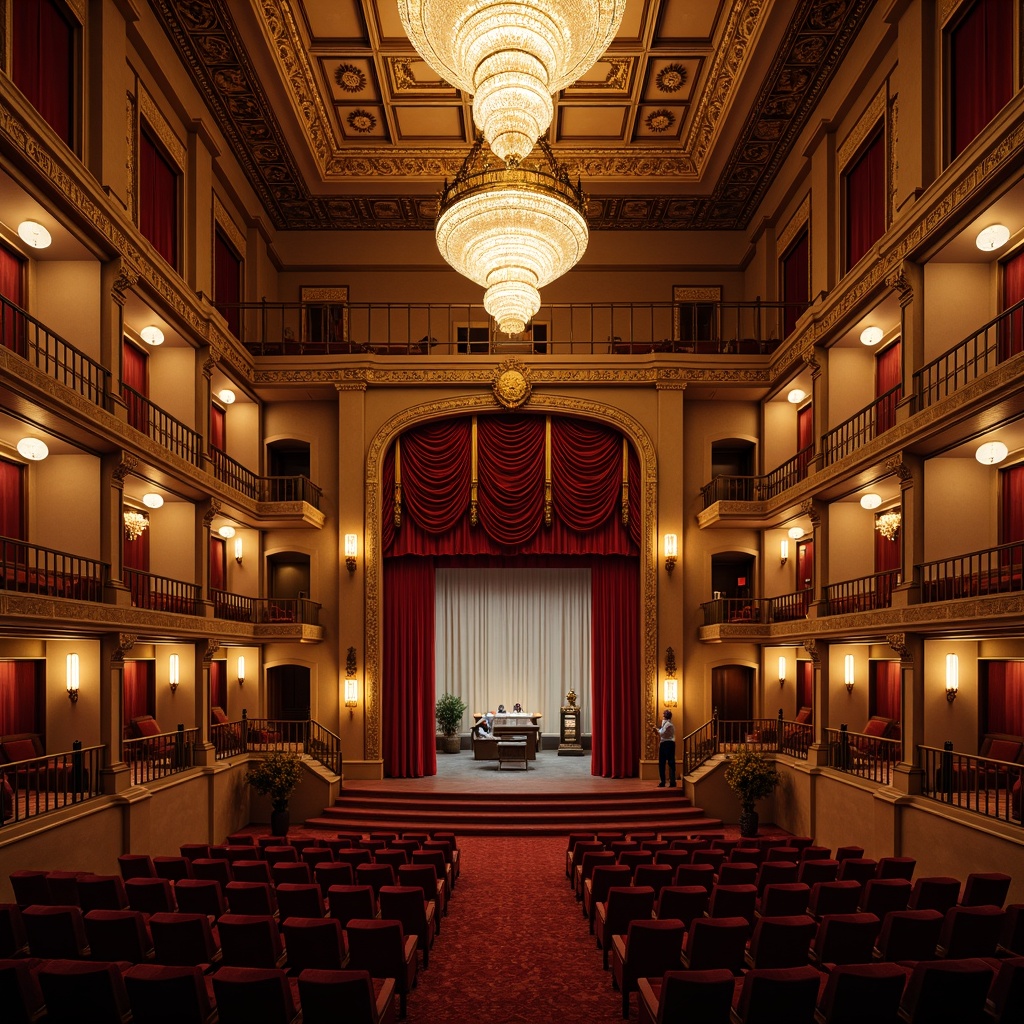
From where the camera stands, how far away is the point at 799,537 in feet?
58.3

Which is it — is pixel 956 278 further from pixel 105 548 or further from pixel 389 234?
pixel 389 234

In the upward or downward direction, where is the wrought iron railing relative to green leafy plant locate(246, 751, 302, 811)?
upward

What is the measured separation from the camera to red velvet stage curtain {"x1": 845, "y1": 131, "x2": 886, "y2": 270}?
43.9 ft

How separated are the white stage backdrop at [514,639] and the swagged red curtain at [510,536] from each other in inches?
234

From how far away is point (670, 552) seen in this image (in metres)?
17.8

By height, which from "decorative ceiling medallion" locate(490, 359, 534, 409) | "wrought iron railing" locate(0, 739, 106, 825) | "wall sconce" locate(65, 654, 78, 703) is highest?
"decorative ceiling medallion" locate(490, 359, 534, 409)

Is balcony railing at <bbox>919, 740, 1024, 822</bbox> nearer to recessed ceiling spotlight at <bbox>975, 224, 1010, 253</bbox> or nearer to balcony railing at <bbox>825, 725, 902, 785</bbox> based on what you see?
balcony railing at <bbox>825, 725, 902, 785</bbox>

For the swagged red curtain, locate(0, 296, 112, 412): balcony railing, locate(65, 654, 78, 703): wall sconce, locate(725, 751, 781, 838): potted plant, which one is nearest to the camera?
locate(0, 296, 112, 412): balcony railing

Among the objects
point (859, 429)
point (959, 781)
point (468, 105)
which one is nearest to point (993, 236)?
point (859, 429)

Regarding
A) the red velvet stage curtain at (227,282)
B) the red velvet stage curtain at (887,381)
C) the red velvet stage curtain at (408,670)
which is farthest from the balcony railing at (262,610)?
the red velvet stage curtain at (887,381)

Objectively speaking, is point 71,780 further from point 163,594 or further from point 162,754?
point 163,594

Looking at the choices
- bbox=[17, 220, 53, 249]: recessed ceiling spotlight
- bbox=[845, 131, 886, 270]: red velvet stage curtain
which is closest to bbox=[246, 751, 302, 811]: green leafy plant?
bbox=[17, 220, 53, 249]: recessed ceiling spotlight

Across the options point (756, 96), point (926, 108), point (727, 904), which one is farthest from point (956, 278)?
point (727, 904)

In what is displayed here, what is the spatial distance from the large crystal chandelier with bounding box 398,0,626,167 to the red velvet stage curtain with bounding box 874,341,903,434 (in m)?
6.62
